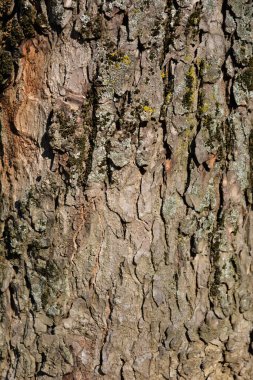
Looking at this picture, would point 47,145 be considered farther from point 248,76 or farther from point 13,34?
point 248,76

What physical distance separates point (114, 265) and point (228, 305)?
523mm

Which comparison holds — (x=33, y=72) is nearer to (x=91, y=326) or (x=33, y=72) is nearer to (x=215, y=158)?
(x=215, y=158)

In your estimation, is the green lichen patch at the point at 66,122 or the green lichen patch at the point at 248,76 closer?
the green lichen patch at the point at 66,122

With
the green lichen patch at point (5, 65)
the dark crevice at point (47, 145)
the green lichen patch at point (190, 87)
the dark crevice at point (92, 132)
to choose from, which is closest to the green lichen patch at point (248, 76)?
the green lichen patch at point (190, 87)

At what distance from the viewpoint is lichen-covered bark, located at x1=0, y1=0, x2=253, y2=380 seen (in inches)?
78.1

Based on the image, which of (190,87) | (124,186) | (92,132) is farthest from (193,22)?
(124,186)

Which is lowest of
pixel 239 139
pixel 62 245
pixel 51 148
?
pixel 62 245

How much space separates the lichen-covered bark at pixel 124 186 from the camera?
78.1 inches

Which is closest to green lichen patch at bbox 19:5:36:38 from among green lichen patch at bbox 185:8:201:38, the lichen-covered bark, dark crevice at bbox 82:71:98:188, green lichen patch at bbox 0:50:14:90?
the lichen-covered bark

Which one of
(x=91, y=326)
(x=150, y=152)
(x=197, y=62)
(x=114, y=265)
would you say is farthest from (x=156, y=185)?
(x=91, y=326)

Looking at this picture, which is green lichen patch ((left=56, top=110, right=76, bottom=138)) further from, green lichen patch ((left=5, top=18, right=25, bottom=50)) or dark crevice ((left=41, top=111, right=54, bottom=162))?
green lichen patch ((left=5, top=18, right=25, bottom=50))

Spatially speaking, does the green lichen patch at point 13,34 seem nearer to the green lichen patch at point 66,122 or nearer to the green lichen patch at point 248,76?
the green lichen patch at point 66,122

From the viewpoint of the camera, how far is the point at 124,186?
2.06m

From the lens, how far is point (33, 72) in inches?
80.4
